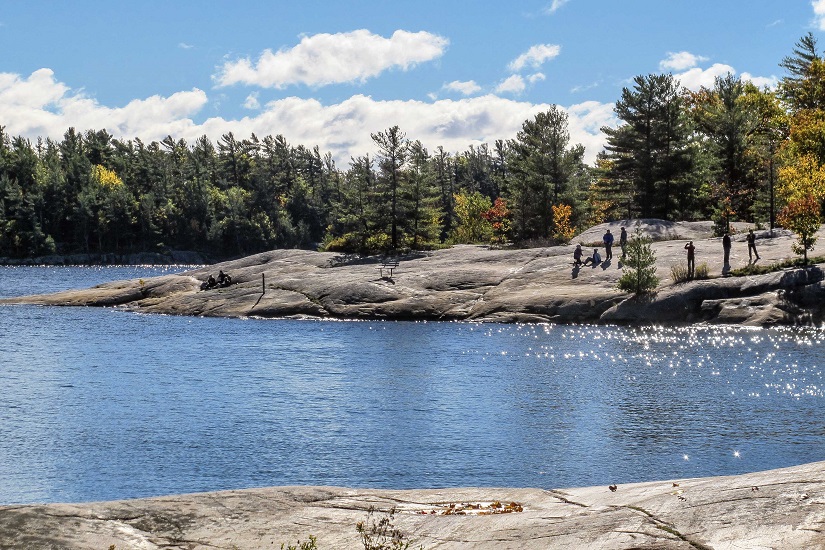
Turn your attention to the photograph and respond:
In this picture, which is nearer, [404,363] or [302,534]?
[302,534]

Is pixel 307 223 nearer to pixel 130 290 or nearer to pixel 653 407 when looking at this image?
pixel 130 290

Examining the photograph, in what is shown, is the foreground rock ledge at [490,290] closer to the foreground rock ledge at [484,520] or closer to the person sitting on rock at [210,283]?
the person sitting on rock at [210,283]

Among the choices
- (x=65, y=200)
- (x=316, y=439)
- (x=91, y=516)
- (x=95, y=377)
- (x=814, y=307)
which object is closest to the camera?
(x=91, y=516)

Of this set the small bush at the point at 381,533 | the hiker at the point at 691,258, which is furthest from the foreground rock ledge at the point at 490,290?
the small bush at the point at 381,533

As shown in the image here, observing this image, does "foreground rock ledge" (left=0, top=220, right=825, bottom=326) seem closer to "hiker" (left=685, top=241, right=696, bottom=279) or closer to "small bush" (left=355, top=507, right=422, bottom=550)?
"hiker" (left=685, top=241, right=696, bottom=279)

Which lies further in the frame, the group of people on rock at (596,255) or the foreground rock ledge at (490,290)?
the group of people on rock at (596,255)

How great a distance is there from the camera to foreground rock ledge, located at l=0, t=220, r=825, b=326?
179 feet

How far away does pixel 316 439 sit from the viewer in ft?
95.0

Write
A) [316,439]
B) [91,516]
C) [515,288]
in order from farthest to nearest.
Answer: [515,288] → [316,439] → [91,516]

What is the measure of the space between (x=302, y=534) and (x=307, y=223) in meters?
181

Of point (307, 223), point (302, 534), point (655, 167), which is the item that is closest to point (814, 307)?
point (655, 167)

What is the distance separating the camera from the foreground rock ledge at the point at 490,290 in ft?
179

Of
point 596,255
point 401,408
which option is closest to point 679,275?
point 596,255

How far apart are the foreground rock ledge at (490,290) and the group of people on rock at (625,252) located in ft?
2.39
